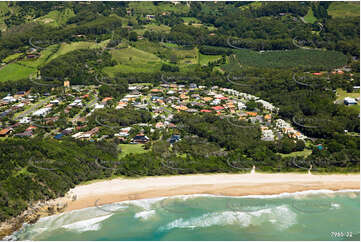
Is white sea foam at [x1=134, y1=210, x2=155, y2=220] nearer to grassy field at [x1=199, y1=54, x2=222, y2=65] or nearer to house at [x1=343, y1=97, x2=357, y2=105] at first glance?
house at [x1=343, y1=97, x2=357, y2=105]

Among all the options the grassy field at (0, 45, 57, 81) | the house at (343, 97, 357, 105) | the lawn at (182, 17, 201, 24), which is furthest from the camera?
the lawn at (182, 17, 201, 24)

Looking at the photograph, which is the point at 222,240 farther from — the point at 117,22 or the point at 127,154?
the point at 117,22

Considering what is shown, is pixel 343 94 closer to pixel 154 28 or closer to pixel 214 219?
pixel 214 219

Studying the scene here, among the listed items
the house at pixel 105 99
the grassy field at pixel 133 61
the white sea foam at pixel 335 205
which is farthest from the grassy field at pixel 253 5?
the white sea foam at pixel 335 205

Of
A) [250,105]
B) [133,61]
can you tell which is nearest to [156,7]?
[133,61]

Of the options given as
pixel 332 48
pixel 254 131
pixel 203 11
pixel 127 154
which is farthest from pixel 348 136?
pixel 203 11

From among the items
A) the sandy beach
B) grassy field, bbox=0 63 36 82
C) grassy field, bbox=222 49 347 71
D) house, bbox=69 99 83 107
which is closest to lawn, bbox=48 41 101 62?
grassy field, bbox=0 63 36 82
